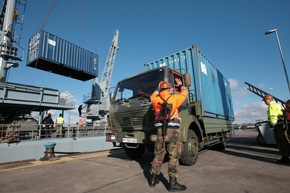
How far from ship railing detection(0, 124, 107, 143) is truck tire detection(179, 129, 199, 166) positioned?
595 cm

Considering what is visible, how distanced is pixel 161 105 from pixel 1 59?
1287 cm

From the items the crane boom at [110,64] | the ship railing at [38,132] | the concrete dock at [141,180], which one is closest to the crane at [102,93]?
the crane boom at [110,64]

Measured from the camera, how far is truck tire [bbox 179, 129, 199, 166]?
4109 millimetres

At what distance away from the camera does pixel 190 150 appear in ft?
14.2

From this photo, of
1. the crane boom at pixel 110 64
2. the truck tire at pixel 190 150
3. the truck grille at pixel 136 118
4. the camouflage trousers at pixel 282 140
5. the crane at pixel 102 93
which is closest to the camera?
the truck grille at pixel 136 118

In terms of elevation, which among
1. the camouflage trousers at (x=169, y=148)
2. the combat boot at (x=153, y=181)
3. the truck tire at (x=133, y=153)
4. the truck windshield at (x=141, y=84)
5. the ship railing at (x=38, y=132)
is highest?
the truck windshield at (x=141, y=84)

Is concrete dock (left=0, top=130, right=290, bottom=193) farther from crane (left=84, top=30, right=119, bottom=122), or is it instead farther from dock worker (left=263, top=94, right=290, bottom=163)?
crane (left=84, top=30, right=119, bottom=122)

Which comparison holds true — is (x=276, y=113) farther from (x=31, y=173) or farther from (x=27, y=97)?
(x=27, y=97)

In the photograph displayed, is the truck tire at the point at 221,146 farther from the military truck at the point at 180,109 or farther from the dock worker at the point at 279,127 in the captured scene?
the dock worker at the point at 279,127

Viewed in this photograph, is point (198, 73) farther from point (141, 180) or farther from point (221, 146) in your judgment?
point (221, 146)

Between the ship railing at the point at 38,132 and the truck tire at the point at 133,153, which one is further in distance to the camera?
the ship railing at the point at 38,132

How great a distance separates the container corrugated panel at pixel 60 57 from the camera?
1702 centimetres

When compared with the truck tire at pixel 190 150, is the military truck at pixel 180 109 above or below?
above

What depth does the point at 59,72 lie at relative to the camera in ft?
67.2
